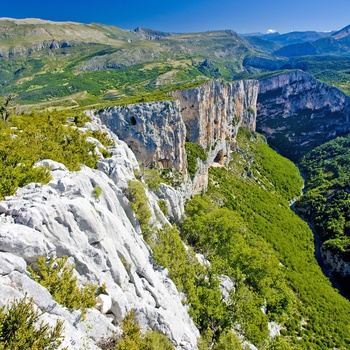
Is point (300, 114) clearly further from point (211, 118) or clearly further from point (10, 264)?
point (10, 264)

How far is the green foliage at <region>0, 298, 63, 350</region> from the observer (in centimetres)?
1138

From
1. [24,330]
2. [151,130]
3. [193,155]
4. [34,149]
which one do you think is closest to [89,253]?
[24,330]

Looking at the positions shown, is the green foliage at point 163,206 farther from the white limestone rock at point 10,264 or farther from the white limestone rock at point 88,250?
the white limestone rock at point 10,264

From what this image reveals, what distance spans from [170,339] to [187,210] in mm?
31993

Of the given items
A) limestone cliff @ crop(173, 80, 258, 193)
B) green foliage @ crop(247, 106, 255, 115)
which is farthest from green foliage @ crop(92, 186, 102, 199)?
green foliage @ crop(247, 106, 255, 115)

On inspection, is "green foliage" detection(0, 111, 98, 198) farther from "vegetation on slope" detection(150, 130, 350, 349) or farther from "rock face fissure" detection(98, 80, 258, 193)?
"rock face fissure" detection(98, 80, 258, 193)

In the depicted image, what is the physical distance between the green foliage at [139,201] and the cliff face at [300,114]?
140m

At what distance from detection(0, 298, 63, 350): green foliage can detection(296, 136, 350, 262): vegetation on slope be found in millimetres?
77684

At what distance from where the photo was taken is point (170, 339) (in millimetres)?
20359

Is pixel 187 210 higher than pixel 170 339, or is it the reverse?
pixel 187 210

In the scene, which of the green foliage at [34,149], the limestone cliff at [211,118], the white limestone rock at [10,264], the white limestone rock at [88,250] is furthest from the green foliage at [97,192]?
the limestone cliff at [211,118]

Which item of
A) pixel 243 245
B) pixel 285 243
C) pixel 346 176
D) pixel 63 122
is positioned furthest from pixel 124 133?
pixel 346 176

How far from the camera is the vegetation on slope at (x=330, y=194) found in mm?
79713

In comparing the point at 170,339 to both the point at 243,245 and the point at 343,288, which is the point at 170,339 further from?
the point at 343,288
